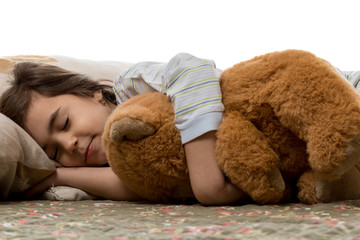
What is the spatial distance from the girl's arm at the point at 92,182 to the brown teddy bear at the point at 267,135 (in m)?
0.12

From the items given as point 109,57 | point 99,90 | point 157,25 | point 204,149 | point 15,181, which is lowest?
point 15,181

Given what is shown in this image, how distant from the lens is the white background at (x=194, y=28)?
7.47 feet

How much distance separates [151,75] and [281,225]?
2.07ft

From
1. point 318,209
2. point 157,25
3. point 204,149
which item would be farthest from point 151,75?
point 157,25

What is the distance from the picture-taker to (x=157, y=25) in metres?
2.33

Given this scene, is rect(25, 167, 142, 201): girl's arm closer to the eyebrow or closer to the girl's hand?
the girl's hand

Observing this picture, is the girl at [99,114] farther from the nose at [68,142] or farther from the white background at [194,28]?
the white background at [194,28]

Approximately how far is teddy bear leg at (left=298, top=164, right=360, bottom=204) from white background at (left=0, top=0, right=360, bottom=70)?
1.57m

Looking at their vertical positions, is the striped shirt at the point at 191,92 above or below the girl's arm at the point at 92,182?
above

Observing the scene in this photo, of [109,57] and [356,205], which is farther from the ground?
[109,57]

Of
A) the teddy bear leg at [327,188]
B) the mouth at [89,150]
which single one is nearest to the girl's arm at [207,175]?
the teddy bear leg at [327,188]

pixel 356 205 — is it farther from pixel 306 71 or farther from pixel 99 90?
pixel 99 90

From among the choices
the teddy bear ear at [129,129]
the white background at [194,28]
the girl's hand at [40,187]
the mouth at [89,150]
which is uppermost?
the white background at [194,28]

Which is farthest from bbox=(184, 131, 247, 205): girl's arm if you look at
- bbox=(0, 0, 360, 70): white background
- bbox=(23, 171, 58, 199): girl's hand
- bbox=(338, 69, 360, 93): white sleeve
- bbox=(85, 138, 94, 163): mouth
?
bbox=(0, 0, 360, 70): white background
